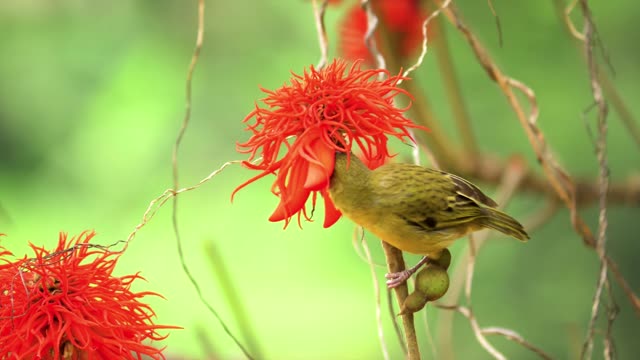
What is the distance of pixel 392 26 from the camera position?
138 cm

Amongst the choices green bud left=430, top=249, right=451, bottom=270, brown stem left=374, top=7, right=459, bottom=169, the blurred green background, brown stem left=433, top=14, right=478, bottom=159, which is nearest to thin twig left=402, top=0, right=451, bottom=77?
green bud left=430, top=249, right=451, bottom=270

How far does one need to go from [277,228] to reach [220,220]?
0.48 feet

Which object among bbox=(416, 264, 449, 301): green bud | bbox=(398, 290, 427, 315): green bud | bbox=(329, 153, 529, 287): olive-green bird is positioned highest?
bbox=(329, 153, 529, 287): olive-green bird

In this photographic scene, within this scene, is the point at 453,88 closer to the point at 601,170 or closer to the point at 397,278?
the point at 601,170

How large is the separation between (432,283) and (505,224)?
0.06 meters

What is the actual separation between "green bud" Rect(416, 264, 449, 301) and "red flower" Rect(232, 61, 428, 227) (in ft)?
0.24

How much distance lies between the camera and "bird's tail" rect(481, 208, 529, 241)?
62 centimetres

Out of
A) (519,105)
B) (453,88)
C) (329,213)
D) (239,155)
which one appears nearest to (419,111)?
(453,88)

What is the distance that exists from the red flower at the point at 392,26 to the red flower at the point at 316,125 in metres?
0.76

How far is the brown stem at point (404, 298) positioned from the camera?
614mm

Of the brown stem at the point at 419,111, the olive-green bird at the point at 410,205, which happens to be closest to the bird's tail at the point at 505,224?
the olive-green bird at the point at 410,205

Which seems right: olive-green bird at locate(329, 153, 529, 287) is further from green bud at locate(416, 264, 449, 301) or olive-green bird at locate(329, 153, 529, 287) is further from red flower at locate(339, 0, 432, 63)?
red flower at locate(339, 0, 432, 63)

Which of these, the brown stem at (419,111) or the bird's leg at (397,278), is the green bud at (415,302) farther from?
the brown stem at (419,111)

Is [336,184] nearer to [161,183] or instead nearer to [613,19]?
[613,19]
